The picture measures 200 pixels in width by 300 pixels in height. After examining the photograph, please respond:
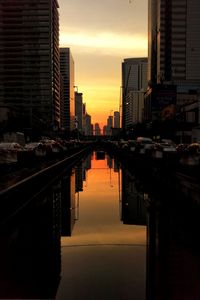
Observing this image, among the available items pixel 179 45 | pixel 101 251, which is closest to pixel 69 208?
pixel 101 251

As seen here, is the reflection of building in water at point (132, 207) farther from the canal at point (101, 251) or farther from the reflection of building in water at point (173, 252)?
the reflection of building in water at point (173, 252)

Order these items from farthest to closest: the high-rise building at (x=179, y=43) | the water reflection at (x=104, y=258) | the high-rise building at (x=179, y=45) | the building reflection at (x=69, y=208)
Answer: the high-rise building at (x=179, y=43)
the high-rise building at (x=179, y=45)
the building reflection at (x=69, y=208)
the water reflection at (x=104, y=258)

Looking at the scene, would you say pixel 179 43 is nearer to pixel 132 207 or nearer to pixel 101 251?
pixel 132 207

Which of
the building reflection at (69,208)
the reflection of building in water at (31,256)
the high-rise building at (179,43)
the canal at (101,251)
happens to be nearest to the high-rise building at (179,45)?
the high-rise building at (179,43)

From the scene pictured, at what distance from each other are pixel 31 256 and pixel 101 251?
162 centimetres

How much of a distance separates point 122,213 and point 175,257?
7954mm

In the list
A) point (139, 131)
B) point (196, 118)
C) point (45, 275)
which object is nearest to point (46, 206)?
point (45, 275)

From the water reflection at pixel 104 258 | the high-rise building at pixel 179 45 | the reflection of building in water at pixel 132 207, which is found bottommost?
the reflection of building in water at pixel 132 207

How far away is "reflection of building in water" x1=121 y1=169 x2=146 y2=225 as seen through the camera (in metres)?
16.6

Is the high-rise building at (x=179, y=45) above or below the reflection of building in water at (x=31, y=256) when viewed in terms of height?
above

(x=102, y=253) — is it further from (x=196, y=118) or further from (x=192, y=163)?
(x=196, y=118)

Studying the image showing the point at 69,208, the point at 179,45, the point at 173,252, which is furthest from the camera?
the point at 179,45

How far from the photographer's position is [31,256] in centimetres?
1052

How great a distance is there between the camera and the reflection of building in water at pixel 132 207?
16.6m
